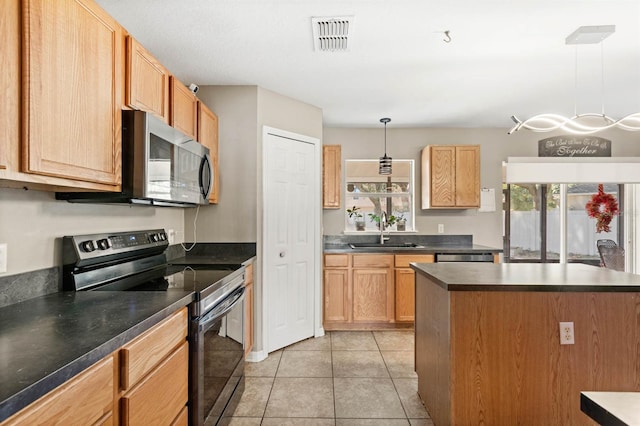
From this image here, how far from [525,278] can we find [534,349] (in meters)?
0.38

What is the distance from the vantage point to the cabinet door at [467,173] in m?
4.17

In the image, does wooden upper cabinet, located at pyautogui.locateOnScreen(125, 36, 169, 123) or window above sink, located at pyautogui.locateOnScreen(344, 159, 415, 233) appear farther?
window above sink, located at pyautogui.locateOnScreen(344, 159, 415, 233)

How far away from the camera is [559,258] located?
184 inches

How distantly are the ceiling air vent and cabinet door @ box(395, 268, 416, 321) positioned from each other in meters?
2.46

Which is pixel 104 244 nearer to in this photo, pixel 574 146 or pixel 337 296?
pixel 337 296

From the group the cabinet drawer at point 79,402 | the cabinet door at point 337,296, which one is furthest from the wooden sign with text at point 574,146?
the cabinet drawer at point 79,402

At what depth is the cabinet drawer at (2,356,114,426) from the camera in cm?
75

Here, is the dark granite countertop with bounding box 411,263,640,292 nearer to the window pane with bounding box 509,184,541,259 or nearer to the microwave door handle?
the microwave door handle

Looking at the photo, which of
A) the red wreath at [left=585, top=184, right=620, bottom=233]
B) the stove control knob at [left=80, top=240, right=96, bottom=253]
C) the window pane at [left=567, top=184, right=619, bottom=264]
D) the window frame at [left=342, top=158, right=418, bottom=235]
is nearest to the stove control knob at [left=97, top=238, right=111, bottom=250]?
the stove control knob at [left=80, top=240, right=96, bottom=253]

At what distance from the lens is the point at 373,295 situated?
3.91 meters

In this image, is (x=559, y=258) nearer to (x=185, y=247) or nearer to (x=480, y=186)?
(x=480, y=186)

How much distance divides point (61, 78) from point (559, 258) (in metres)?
5.49

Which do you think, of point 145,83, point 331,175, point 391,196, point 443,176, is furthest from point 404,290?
point 145,83

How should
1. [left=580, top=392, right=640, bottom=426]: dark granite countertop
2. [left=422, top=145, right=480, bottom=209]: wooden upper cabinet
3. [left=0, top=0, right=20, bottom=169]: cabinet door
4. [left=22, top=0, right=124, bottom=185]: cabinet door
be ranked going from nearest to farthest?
[left=580, top=392, right=640, bottom=426]: dark granite countertop → [left=0, top=0, right=20, bottom=169]: cabinet door → [left=22, top=0, right=124, bottom=185]: cabinet door → [left=422, top=145, right=480, bottom=209]: wooden upper cabinet
